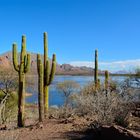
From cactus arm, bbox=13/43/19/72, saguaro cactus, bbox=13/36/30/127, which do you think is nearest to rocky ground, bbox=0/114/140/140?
saguaro cactus, bbox=13/36/30/127

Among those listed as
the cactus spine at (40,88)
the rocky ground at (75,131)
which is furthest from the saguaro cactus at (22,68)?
the rocky ground at (75,131)

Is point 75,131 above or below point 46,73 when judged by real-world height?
below

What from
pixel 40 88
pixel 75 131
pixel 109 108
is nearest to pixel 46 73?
pixel 40 88

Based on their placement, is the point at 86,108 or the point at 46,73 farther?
the point at 46,73

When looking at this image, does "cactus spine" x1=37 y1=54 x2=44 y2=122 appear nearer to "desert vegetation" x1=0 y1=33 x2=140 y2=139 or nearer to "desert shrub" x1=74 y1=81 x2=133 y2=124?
"desert vegetation" x1=0 y1=33 x2=140 y2=139

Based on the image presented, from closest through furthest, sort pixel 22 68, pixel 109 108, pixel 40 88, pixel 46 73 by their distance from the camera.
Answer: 1. pixel 109 108
2. pixel 40 88
3. pixel 46 73
4. pixel 22 68

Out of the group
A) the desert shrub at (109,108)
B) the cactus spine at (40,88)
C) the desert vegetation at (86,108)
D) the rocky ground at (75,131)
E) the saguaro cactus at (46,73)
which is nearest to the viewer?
the rocky ground at (75,131)

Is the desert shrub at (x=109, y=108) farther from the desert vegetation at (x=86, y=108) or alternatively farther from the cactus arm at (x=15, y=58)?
the cactus arm at (x=15, y=58)

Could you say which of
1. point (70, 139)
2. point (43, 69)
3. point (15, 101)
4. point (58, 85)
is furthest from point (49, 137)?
point (58, 85)

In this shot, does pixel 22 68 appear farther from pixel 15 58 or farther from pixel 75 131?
pixel 75 131

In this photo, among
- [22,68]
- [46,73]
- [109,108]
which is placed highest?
[22,68]

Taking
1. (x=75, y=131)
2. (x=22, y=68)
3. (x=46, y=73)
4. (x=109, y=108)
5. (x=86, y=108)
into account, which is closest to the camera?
(x=109, y=108)

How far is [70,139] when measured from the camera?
43.8 feet

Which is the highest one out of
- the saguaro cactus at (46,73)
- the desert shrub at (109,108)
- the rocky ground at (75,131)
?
the saguaro cactus at (46,73)
